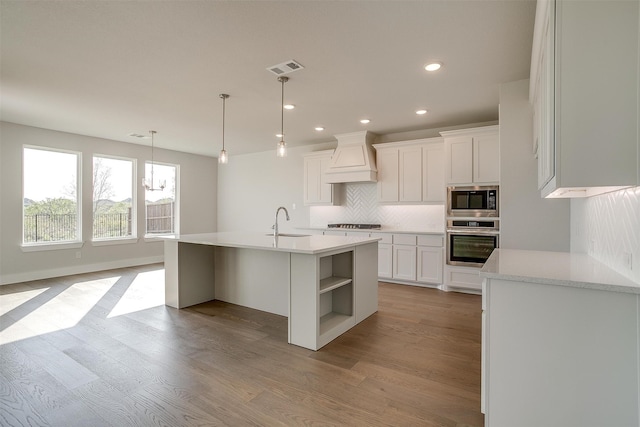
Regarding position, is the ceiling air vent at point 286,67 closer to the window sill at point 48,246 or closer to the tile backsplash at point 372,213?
the tile backsplash at point 372,213

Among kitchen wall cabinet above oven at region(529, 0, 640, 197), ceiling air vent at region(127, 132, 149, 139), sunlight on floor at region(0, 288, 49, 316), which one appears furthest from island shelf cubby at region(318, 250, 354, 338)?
ceiling air vent at region(127, 132, 149, 139)

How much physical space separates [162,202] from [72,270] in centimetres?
222

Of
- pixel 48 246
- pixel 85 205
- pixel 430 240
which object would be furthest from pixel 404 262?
pixel 48 246

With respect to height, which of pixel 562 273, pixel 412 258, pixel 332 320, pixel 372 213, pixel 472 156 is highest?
pixel 472 156

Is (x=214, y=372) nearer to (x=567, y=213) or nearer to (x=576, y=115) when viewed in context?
(x=576, y=115)

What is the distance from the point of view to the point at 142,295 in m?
4.48

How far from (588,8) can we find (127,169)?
751 centimetres

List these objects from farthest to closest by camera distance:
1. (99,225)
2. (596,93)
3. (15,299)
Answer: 1. (99,225)
2. (15,299)
3. (596,93)

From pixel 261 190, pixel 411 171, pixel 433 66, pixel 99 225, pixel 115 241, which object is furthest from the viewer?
pixel 261 190

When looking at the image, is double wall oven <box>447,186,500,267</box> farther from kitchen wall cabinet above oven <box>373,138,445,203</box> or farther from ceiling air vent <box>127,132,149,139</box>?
ceiling air vent <box>127,132,149,139</box>

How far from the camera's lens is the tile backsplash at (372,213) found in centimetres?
547

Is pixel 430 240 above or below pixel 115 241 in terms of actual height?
above

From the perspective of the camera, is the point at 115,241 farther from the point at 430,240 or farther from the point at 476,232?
the point at 476,232

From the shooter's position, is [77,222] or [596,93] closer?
[596,93]
